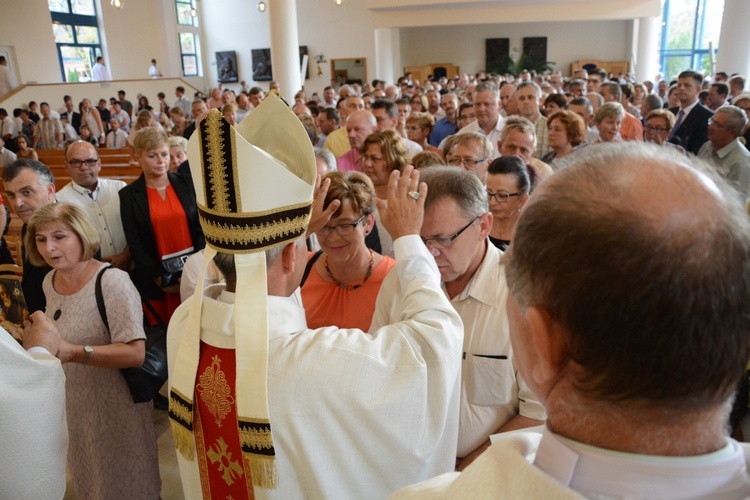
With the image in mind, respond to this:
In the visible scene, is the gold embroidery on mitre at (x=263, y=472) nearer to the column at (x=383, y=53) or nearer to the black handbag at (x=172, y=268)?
the black handbag at (x=172, y=268)

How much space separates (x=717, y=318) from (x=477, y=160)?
344 centimetres

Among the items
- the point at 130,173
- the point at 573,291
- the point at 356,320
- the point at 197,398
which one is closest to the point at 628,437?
the point at 573,291

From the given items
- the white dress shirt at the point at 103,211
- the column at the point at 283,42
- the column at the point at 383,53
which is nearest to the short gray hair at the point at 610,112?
the white dress shirt at the point at 103,211

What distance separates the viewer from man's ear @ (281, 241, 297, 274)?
1606 mm

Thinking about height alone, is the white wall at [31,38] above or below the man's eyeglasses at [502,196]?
above

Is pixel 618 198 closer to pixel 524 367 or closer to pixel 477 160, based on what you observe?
pixel 524 367

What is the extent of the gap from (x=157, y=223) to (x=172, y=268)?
333mm

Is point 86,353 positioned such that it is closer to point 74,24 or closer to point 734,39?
point 734,39

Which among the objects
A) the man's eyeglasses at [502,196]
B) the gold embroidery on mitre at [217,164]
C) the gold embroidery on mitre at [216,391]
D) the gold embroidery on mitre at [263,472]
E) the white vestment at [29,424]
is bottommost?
the white vestment at [29,424]

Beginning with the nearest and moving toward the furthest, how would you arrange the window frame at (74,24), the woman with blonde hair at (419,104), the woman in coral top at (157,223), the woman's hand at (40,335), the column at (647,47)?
the woman's hand at (40,335) → the woman in coral top at (157,223) → the woman with blonde hair at (419,104) → the column at (647,47) → the window frame at (74,24)

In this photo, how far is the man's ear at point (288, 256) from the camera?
63.2 inches

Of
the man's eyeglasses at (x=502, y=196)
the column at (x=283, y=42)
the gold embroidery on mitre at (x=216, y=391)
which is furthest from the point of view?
the column at (x=283, y=42)

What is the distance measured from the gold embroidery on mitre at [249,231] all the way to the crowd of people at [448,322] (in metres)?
0.01

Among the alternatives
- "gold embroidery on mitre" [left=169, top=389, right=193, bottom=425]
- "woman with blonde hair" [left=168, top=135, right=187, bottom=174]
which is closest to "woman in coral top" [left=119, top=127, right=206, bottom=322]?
"woman with blonde hair" [left=168, top=135, right=187, bottom=174]
